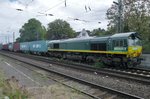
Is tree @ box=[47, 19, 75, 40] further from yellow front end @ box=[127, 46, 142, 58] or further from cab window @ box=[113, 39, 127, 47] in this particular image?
yellow front end @ box=[127, 46, 142, 58]

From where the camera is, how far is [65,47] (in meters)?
38.3

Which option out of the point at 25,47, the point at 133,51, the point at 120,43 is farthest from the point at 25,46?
the point at 133,51

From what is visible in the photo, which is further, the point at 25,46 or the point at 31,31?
the point at 31,31

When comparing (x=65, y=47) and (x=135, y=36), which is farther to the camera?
(x=65, y=47)

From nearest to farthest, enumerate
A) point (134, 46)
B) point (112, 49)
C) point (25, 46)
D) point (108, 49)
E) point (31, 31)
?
point (134, 46), point (112, 49), point (108, 49), point (25, 46), point (31, 31)

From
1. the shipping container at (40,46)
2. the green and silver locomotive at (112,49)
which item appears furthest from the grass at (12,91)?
the shipping container at (40,46)

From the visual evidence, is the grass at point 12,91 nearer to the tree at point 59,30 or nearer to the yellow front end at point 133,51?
the yellow front end at point 133,51

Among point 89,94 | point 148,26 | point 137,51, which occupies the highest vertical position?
point 148,26

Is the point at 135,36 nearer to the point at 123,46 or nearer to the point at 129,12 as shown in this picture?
the point at 123,46

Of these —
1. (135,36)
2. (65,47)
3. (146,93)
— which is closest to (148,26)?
(65,47)

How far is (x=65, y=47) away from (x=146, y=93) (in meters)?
25.5

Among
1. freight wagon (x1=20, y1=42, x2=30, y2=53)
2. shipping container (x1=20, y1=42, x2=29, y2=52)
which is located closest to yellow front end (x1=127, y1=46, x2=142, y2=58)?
freight wagon (x1=20, y1=42, x2=30, y2=53)

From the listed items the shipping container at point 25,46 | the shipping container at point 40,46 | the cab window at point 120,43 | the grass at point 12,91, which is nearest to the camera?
the grass at point 12,91

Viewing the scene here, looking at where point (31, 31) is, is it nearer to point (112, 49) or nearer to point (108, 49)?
point (108, 49)
